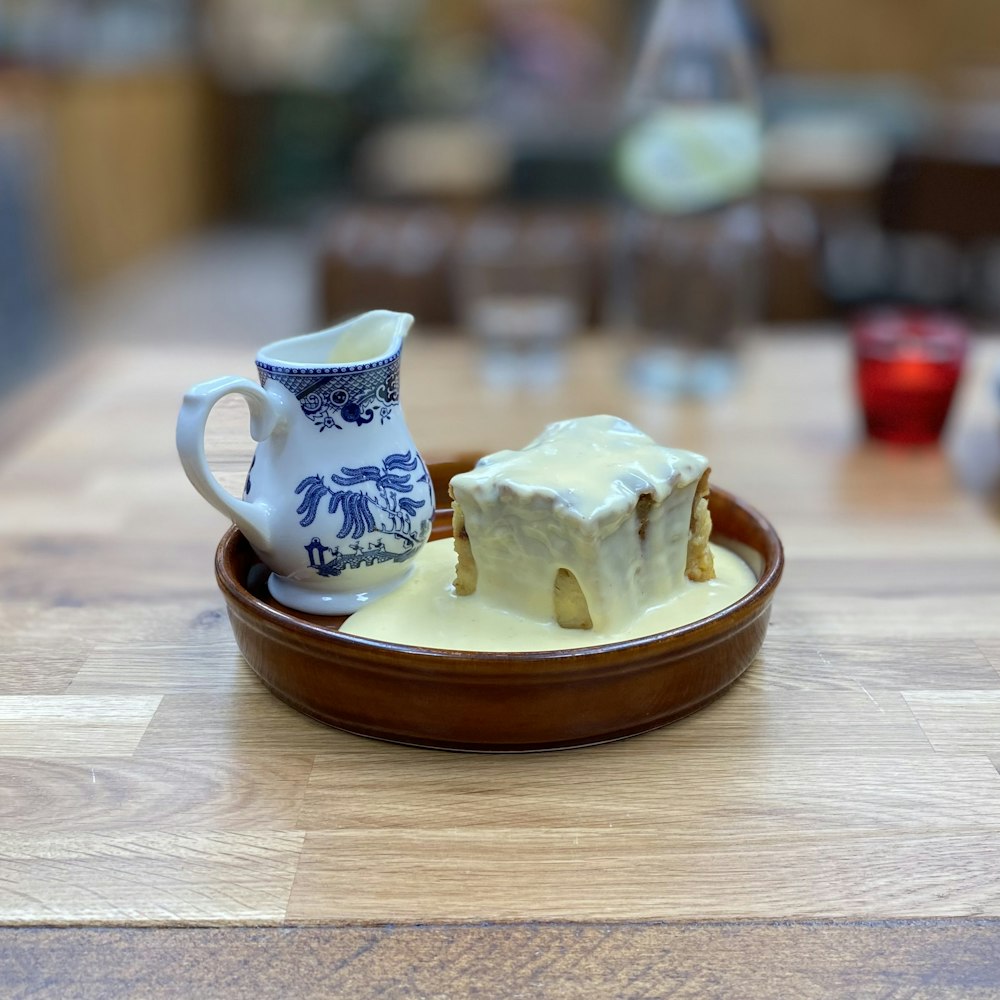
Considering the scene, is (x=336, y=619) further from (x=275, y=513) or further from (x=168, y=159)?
(x=168, y=159)

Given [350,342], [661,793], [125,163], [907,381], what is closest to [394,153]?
[125,163]

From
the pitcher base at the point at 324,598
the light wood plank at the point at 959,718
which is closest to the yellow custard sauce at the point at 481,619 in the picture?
the pitcher base at the point at 324,598

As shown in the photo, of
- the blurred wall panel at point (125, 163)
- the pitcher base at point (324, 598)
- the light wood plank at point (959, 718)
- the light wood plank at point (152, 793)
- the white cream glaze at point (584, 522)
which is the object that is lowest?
the blurred wall panel at point (125, 163)

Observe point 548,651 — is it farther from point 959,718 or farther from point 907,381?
point 907,381

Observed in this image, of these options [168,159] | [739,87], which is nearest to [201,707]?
[739,87]

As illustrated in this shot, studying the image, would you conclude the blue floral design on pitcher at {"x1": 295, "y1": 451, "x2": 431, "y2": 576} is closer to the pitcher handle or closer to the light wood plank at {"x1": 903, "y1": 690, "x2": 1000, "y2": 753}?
the pitcher handle

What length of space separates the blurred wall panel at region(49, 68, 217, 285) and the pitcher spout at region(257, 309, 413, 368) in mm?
3438

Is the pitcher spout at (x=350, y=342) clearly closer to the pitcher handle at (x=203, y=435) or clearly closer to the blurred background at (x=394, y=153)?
the pitcher handle at (x=203, y=435)

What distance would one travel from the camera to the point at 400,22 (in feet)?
18.9

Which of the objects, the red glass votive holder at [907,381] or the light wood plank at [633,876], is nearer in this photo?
the light wood plank at [633,876]

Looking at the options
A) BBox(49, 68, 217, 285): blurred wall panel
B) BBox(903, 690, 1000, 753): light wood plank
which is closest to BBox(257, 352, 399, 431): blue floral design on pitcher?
BBox(903, 690, 1000, 753): light wood plank

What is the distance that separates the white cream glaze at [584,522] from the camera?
0.57m

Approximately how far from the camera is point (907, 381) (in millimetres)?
1092

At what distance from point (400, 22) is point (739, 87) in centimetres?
498
